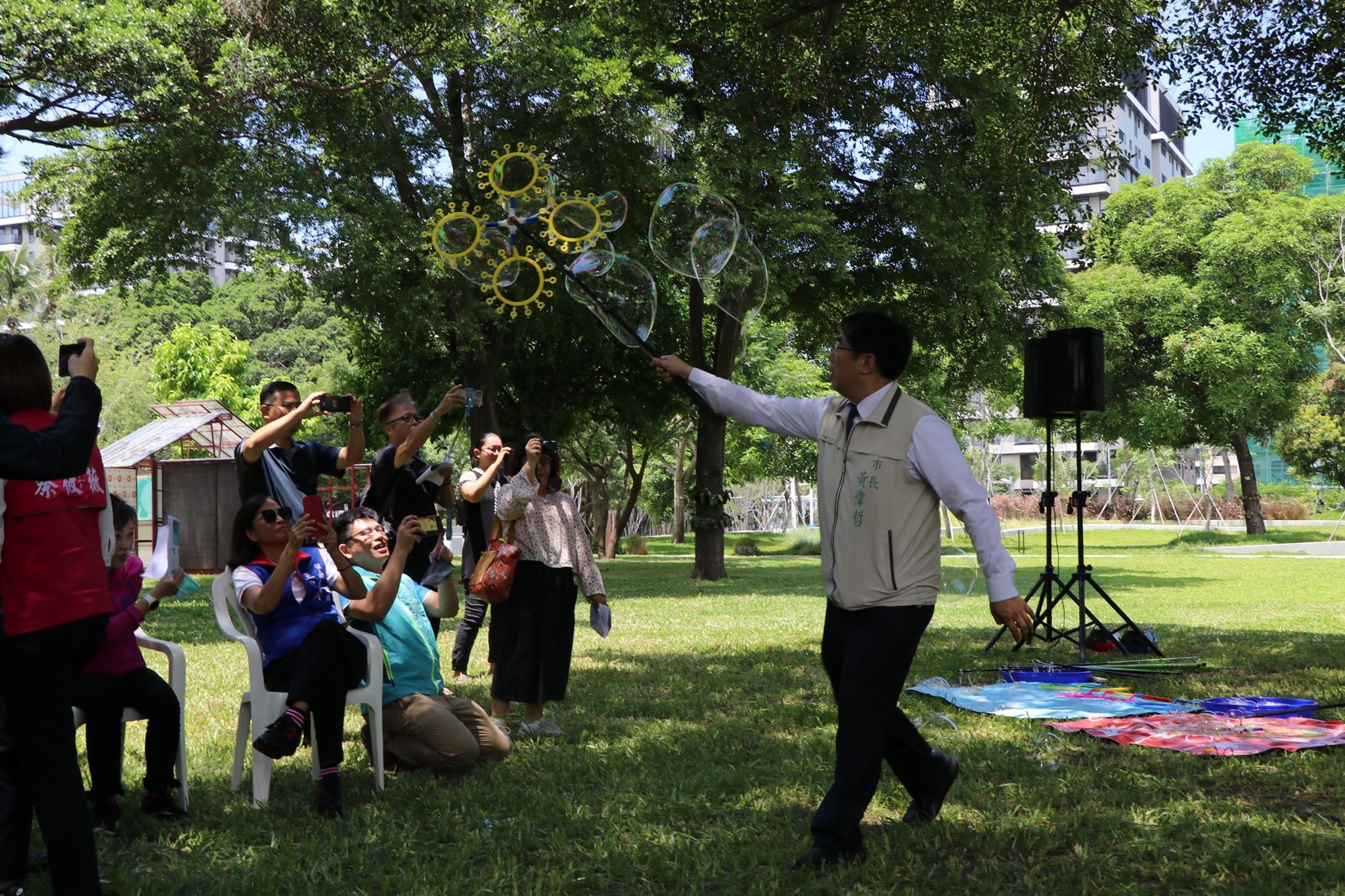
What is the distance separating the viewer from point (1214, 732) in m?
6.76

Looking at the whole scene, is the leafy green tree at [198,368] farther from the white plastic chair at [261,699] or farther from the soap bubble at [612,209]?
the white plastic chair at [261,699]

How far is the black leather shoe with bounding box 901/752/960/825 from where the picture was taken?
4.90 m

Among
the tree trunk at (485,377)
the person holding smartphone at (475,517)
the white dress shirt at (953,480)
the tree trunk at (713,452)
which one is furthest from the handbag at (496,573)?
the tree trunk at (713,452)

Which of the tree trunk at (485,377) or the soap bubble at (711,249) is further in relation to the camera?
the tree trunk at (485,377)

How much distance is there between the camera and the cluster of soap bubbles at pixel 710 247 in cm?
655

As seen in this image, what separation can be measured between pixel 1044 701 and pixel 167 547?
5.73 meters

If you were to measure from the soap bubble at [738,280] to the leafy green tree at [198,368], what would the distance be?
128 feet

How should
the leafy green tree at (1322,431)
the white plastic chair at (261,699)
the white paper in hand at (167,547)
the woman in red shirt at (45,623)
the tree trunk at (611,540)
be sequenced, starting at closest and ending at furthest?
the woman in red shirt at (45,623) → the white paper in hand at (167,547) → the white plastic chair at (261,699) → the tree trunk at (611,540) → the leafy green tree at (1322,431)

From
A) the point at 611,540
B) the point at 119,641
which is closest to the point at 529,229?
the point at 119,641

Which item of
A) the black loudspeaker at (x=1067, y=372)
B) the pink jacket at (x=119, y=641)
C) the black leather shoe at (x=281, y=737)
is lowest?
the black leather shoe at (x=281, y=737)

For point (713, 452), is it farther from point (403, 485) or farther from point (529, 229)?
point (529, 229)

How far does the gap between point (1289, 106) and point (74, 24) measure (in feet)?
39.8

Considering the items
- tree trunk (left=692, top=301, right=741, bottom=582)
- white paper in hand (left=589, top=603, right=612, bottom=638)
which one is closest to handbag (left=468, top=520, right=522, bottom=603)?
white paper in hand (left=589, top=603, right=612, bottom=638)

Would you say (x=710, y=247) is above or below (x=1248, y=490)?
above
